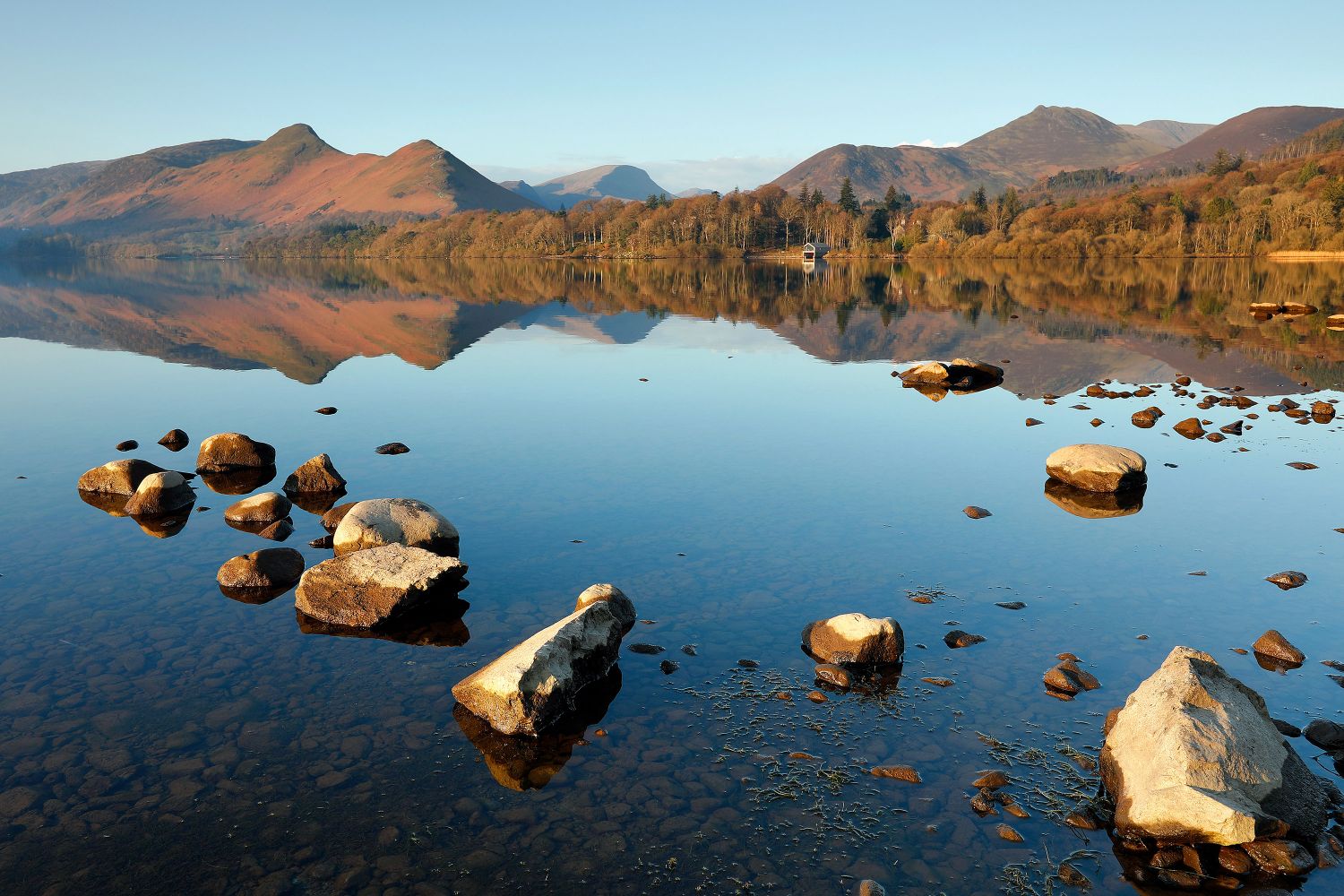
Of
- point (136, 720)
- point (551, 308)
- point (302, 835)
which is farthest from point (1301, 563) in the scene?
point (551, 308)

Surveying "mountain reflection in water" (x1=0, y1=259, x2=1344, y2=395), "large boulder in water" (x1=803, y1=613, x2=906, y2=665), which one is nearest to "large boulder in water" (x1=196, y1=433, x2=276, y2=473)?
"mountain reflection in water" (x1=0, y1=259, x2=1344, y2=395)

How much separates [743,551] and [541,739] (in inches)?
360

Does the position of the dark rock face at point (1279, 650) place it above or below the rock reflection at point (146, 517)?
below

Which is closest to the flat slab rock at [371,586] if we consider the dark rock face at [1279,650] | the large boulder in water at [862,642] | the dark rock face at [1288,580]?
the large boulder in water at [862,642]

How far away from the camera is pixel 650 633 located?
17906mm

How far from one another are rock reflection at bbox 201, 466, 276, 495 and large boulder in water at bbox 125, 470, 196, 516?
2002 millimetres

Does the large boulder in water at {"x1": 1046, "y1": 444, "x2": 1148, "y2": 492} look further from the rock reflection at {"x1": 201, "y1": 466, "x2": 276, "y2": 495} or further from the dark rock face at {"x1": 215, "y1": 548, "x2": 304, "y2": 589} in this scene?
the rock reflection at {"x1": 201, "y1": 466, "x2": 276, "y2": 495}

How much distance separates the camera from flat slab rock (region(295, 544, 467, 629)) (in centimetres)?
1880

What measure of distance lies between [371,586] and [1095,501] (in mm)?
21626

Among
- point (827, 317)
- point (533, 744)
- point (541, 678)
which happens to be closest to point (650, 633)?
point (541, 678)

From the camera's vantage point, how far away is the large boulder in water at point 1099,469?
90.2 ft

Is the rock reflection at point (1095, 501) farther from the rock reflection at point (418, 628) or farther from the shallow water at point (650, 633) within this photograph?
the rock reflection at point (418, 628)

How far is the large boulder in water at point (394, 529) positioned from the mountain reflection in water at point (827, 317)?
110 feet

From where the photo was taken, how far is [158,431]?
3853 cm
